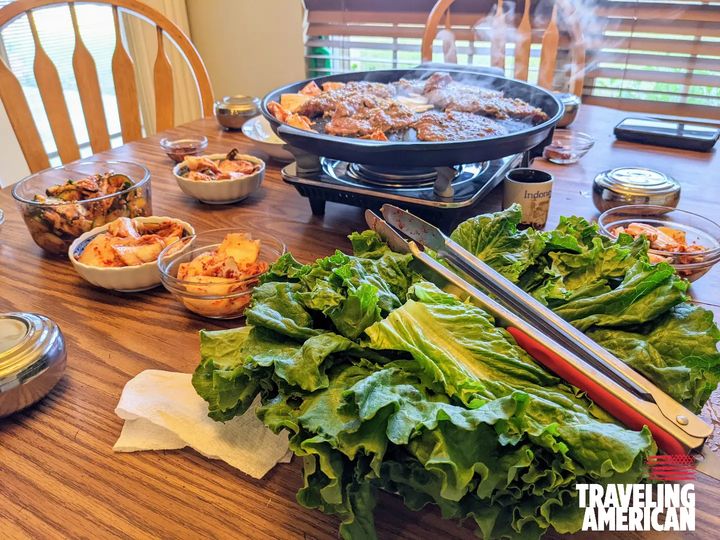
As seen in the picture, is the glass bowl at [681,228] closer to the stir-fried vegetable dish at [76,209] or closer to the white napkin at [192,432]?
the white napkin at [192,432]

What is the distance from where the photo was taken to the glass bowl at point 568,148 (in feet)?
5.71

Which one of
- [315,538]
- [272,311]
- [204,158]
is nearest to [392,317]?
[272,311]

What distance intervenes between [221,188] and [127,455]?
85 centimetres

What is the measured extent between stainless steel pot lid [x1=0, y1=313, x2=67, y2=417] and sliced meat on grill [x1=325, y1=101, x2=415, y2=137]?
861 millimetres

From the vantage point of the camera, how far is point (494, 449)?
0.56 meters

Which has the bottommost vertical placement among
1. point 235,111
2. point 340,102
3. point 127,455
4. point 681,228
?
point 127,455

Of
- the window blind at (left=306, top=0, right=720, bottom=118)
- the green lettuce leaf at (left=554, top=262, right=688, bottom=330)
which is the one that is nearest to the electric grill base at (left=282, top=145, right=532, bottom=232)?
the green lettuce leaf at (left=554, top=262, right=688, bottom=330)

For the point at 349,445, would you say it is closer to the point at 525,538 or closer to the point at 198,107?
the point at 525,538

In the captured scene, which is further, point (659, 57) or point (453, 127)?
point (659, 57)

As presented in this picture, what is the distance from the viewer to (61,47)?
361cm

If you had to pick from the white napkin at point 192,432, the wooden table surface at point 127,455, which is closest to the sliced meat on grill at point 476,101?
the wooden table surface at point 127,455

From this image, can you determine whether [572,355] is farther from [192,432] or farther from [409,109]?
[409,109]

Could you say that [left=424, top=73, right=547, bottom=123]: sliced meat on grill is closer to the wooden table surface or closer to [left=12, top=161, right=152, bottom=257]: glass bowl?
the wooden table surface

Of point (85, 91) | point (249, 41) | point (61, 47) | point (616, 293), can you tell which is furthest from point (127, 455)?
point (61, 47)
